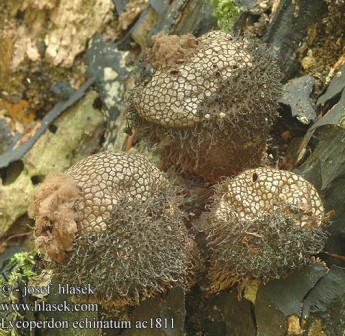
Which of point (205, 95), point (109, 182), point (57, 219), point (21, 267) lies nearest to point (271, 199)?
point (205, 95)

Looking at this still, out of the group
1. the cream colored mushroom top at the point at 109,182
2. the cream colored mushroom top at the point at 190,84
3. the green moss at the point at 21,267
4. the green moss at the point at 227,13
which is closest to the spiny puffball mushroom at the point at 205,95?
the cream colored mushroom top at the point at 190,84

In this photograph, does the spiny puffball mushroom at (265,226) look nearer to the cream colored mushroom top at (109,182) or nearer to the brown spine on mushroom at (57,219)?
the cream colored mushroom top at (109,182)

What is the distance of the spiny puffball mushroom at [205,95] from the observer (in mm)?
1951

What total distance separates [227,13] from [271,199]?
1229 mm

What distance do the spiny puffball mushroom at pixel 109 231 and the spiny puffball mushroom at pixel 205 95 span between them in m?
0.26

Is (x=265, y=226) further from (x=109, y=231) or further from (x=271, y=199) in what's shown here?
(x=109, y=231)

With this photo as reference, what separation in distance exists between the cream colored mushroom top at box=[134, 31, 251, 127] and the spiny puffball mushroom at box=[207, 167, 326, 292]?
0.97 feet

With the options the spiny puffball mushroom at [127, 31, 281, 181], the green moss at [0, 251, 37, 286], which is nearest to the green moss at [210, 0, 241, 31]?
the spiny puffball mushroom at [127, 31, 281, 181]

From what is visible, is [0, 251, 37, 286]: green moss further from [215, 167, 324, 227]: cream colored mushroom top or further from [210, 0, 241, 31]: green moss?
[210, 0, 241, 31]: green moss

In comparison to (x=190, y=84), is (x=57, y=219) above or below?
below

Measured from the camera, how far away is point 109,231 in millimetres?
1723

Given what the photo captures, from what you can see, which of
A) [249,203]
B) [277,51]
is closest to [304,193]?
[249,203]

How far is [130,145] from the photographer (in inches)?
107

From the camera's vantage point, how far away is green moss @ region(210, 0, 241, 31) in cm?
268
